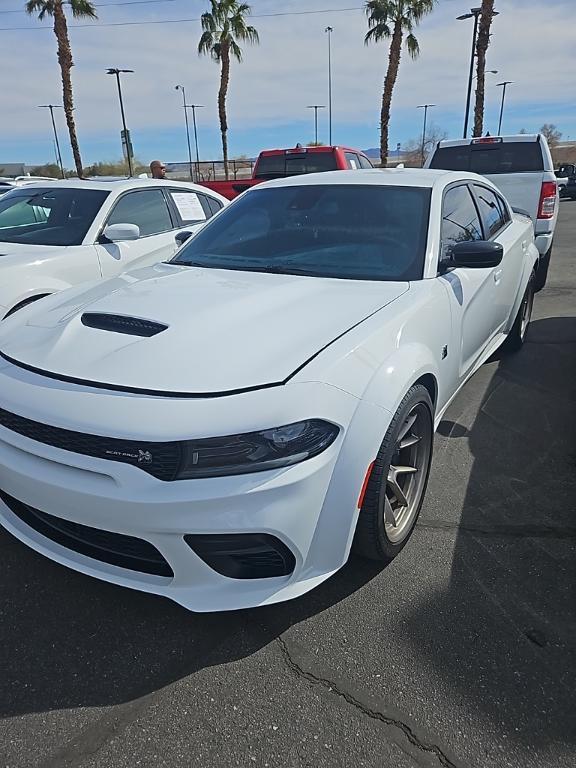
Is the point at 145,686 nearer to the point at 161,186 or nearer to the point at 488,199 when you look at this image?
the point at 488,199

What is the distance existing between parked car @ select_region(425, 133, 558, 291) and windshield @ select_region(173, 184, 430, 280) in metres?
4.43

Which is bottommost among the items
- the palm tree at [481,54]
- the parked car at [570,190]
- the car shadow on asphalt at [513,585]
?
the parked car at [570,190]

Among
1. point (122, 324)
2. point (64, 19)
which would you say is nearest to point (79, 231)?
point (122, 324)

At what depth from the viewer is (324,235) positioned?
318 centimetres

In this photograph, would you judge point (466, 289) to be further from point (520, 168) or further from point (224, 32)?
point (224, 32)

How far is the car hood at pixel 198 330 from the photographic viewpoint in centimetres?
195

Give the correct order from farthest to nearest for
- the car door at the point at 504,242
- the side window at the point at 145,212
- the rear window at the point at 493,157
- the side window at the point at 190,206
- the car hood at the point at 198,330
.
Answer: the rear window at the point at 493,157 → the side window at the point at 190,206 → the side window at the point at 145,212 → the car door at the point at 504,242 → the car hood at the point at 198,330

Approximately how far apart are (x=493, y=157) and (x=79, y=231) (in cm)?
592

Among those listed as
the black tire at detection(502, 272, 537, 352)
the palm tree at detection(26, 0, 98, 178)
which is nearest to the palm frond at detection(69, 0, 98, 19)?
the palm tree at detection(26, 0, 98, 178)

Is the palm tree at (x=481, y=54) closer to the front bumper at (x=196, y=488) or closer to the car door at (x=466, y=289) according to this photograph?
the car door at (x=466, y=289)

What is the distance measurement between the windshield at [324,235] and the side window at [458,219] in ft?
0.57

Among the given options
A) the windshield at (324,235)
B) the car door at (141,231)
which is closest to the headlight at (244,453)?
the windshield at (324,235)

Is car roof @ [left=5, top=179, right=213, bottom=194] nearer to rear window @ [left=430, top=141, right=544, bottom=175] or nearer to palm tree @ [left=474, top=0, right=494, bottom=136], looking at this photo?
rear window @ [left=430, top=141, right=544, bottom=175]

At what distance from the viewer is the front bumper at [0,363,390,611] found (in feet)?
5.82
